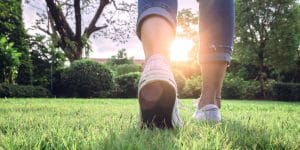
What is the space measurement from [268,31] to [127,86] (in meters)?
9.78

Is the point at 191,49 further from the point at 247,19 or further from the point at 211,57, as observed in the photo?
the point at 211,57

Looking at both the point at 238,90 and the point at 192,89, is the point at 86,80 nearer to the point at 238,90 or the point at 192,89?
the point at 192,89

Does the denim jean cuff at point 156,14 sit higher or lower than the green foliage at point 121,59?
lower

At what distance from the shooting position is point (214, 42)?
2.13 m

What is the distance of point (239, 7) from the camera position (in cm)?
2412

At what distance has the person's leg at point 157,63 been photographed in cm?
142

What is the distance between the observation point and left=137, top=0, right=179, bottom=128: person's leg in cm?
142

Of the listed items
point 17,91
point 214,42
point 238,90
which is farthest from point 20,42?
point 214,42

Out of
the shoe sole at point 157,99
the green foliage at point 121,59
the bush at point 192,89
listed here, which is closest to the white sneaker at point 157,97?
the shoe sole at point 157,99

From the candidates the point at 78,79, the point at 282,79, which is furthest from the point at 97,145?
the point at 282,79

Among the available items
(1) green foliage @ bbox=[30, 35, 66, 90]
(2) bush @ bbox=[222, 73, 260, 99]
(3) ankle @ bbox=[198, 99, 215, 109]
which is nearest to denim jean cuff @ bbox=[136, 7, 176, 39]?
(3) ankle @ bbox=[198, 99, 215, 109]

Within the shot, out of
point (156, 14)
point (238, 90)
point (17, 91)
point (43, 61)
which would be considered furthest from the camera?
point (238, 90)

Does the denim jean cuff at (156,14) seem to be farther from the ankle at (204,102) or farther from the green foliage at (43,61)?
the green foliage at (43,61)

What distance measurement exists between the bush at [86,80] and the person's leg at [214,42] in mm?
14507
